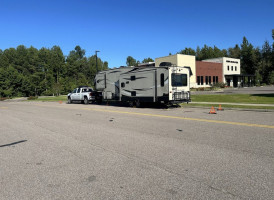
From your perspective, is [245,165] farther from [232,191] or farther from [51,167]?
[51,167]

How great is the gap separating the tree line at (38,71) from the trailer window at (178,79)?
49701mm

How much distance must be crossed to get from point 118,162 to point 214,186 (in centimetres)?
210

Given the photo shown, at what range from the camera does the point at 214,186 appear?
3.76 m

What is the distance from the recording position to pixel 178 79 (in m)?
17.3

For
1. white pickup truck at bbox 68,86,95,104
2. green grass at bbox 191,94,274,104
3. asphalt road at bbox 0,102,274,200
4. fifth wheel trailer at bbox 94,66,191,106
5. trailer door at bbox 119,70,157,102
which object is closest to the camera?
asphalt road at bbox 0,102,274,200

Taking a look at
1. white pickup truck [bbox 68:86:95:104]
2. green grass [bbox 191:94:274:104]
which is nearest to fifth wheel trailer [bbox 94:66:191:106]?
white pickup truck [bbox 68:86:95:104]

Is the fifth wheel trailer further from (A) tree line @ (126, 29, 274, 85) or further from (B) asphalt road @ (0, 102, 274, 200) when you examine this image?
(A) tree line @ (126, 29, 274, 85)

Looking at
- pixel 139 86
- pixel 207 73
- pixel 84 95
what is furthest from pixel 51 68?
pixel 139 86

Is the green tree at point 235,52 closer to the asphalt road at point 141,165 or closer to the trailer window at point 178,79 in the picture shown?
the trailer window at point 178,79

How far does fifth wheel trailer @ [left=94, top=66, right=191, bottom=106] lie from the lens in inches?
663

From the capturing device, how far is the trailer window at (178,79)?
16891 mm

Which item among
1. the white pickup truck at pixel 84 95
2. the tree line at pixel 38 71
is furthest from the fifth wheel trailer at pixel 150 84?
the tree line at pixel 38 71

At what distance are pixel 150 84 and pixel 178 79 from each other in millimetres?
2125

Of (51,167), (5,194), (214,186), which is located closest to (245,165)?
(214,186)
